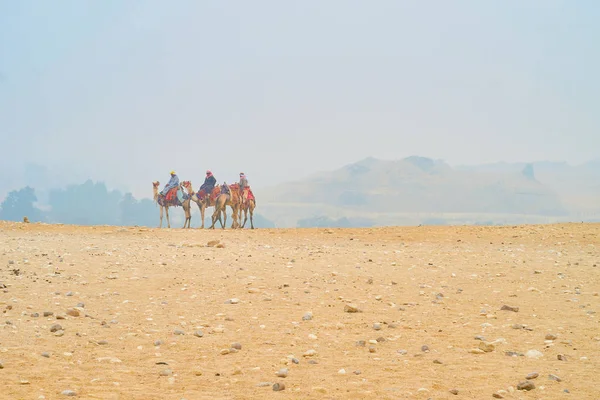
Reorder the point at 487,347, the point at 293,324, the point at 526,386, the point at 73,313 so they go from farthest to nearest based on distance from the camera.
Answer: the point at 73,313
the point at 293,324
the point at 487,347
the point at 526,386

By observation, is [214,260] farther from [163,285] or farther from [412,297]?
[412,297]

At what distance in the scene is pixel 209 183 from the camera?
3819 cm

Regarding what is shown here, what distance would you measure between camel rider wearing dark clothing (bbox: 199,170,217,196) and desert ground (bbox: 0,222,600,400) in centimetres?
1805

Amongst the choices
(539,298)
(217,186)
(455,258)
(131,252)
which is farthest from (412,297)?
(217,186)

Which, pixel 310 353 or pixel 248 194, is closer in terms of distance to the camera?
pixel 310 353

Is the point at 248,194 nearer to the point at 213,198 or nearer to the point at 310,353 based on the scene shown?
the point at 213,198

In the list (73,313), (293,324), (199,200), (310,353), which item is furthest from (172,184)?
(310,353)

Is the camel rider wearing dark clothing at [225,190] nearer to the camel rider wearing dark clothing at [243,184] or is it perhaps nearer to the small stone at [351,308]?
the camel rider wearing dark clothing at [243,184]

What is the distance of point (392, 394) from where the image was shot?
7.87 m

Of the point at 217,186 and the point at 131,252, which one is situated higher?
the point at 217,186

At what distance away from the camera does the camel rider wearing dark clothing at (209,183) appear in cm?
3812

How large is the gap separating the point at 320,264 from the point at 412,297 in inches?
155

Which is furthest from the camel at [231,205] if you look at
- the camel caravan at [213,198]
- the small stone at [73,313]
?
the small stone at [73,313]

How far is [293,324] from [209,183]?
27.7 metres
